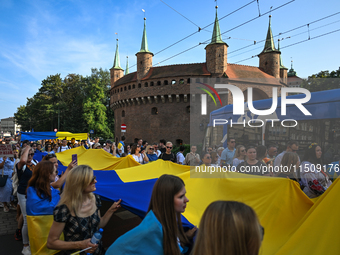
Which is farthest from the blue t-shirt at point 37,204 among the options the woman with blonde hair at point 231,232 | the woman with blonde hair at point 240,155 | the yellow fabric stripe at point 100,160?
the woman with blonde hair at point 240,155

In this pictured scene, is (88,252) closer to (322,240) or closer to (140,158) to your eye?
(322,240)

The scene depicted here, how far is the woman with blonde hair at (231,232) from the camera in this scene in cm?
114

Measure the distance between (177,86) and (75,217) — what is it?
2788 centimetres

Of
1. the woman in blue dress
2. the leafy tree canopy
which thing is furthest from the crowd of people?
the leafy tree canopy

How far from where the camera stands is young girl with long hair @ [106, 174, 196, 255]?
61.7 inches

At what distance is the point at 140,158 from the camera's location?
7672 mm

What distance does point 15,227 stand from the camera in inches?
220

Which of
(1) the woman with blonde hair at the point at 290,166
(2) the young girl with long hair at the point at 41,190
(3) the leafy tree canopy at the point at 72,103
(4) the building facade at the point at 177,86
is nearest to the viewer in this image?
(2) the young girl with long hair at the point at 41,190

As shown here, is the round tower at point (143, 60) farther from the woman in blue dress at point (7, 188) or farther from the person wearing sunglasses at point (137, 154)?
the woman in blue dress at point (7, 188)

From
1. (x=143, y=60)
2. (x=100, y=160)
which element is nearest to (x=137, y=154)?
(x=100, y=160)

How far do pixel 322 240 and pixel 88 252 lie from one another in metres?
2.24

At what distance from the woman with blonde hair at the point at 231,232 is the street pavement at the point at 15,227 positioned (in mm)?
4189

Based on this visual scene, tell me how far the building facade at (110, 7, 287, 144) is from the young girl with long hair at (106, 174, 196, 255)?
25.0 m

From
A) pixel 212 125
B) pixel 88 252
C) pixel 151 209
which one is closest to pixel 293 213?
pixel 151 209
